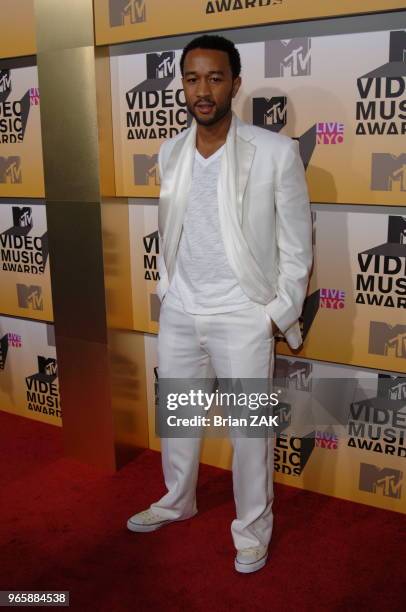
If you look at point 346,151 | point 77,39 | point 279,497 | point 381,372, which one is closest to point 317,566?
point 279,497

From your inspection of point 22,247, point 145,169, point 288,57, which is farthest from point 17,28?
point 288,57

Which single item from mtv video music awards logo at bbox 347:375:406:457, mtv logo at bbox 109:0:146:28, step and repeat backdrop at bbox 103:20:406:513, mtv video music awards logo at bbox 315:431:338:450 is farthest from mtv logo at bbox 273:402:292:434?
mtv logo at bbox 109:0:146:28

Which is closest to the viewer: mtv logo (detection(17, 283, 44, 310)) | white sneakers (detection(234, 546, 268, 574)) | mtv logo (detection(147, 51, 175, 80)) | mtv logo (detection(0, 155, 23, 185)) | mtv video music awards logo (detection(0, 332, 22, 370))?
white sneakers (detection(234, 546, 268, 574))

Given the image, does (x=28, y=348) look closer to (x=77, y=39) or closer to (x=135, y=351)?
(x=135, y=351)

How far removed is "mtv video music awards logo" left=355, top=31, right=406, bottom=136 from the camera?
7.43 ft

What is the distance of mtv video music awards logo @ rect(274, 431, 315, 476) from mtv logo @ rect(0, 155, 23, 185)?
6.13 feet

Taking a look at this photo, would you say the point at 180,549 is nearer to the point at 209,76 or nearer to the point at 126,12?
the point at 209,76

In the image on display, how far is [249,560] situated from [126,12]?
223cm

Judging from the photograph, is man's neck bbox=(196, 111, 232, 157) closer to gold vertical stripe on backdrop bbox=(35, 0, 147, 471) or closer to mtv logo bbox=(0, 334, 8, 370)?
gold vertical stripe on backdrop bbox=(35, 0, 147, 471)

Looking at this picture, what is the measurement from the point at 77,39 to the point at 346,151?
1.25 m

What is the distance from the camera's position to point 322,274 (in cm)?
261

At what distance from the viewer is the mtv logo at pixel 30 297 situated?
3447 mm

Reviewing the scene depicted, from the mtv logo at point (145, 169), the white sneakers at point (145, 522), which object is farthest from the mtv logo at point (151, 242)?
the white sneakers at point (145, 522)

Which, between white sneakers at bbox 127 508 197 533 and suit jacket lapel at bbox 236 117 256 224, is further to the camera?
white sneakers at bbox 127 508 197 533
